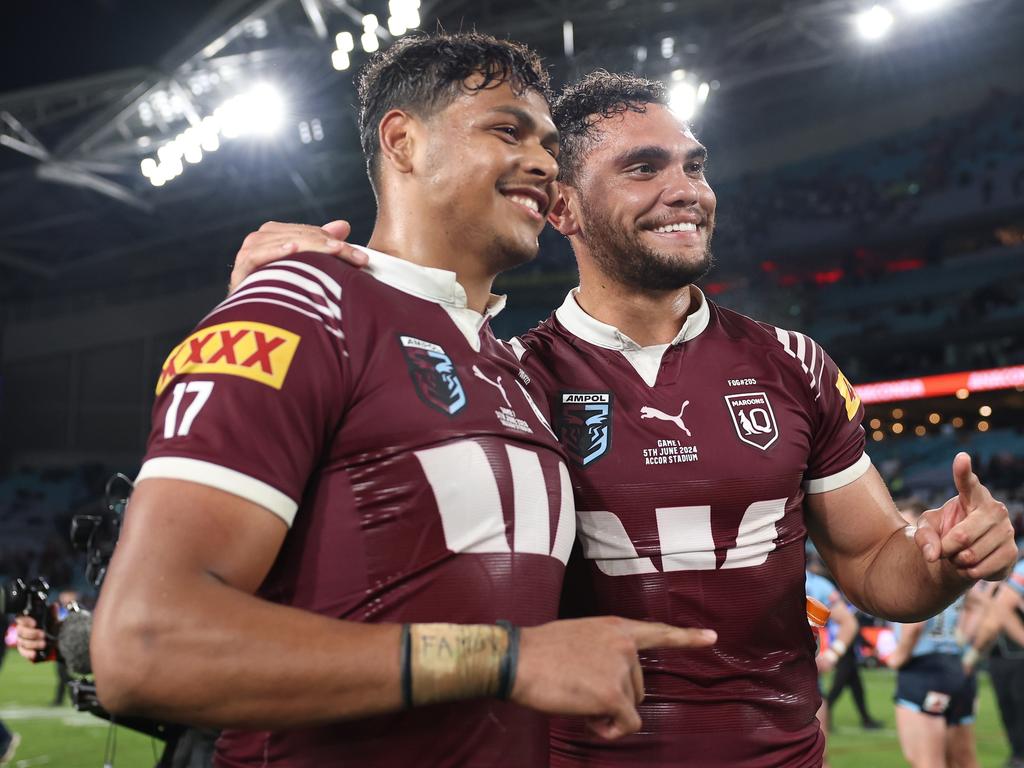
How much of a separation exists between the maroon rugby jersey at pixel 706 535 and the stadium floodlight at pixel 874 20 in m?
12.9

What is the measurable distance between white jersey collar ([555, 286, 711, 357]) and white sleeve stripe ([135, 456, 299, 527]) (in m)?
1.43

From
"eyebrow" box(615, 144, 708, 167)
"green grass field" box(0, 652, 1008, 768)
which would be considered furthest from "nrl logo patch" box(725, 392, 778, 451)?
"green grass field" box(0, 652, 1008, 768)

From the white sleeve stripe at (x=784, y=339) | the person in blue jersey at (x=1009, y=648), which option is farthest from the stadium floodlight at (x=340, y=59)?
the white sleeve stripe at (x=784, y=339)

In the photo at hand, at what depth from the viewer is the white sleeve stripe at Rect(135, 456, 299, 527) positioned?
128cm

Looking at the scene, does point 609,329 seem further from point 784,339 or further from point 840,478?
point 840,478

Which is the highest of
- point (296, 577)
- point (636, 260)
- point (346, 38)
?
point (346, 38)

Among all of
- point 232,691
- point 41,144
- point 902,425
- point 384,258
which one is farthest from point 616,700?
point 902,425

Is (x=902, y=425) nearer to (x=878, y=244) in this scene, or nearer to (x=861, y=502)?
(x=878, y=244)

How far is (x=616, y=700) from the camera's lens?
1.31 metres

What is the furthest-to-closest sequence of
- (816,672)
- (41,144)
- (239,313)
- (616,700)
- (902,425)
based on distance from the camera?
(902,425) < (41,144) < (816,672) < (239,313) < (616,700)

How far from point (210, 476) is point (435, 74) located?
1.11m

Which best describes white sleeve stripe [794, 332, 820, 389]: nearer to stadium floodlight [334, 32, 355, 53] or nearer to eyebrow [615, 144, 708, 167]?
eyebrow [615, 144, 708, 167]

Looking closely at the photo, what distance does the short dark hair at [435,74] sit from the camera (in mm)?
1979

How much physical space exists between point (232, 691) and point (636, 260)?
68.3 inches
